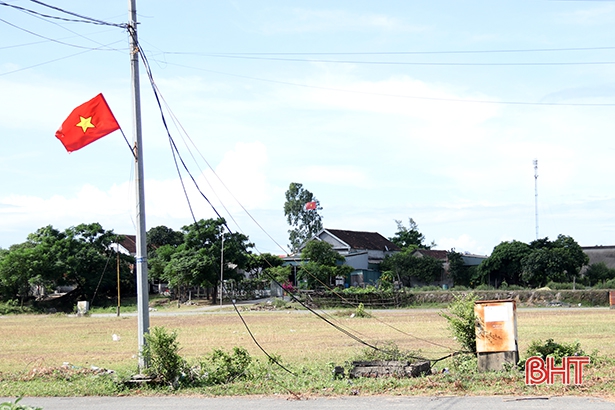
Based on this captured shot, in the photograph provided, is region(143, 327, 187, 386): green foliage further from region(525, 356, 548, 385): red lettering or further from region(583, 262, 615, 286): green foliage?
region(583, 262, 615, 286): green foliage

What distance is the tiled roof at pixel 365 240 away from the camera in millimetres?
70000

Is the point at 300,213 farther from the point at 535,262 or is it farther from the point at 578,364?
the point at 578,364

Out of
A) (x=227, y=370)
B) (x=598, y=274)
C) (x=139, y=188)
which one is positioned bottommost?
(x=227, y=370)

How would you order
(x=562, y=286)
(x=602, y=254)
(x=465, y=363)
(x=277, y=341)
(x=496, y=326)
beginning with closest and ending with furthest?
1. (x=496, y=326)
2. (x=465, y=363)
3. (x=277, y=341)
4. (x=562, y=286)
5. (x=602, y=254)

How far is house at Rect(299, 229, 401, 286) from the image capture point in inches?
2509

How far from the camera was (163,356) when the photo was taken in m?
11.7

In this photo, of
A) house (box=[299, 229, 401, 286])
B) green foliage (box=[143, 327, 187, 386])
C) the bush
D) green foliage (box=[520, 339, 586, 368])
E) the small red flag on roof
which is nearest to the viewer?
green foliage (box=[143, 327, 187, 386])

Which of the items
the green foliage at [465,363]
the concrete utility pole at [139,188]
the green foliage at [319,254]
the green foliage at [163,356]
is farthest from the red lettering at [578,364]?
the green foliage at [319,254]

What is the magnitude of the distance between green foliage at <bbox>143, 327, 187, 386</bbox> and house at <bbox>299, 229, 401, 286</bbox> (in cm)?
5003

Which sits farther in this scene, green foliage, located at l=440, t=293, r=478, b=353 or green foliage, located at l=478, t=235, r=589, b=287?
green foliage, located at l=478, t=235, r=589, b=287

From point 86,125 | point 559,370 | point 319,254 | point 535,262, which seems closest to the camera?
point 559,370

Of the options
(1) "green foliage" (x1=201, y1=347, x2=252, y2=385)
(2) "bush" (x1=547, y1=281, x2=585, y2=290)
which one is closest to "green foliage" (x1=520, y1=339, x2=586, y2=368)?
(1) "green foliage" (x1=201, y1=347, x2=252, y2=385)

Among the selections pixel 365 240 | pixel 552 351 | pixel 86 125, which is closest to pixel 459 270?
pixel 365 240

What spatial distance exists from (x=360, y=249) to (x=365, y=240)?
142 inches
